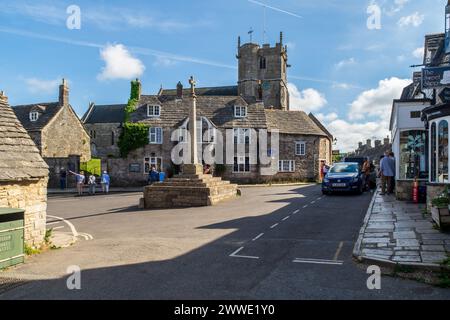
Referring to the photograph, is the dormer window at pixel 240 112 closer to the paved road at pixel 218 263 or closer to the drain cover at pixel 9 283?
the paved road at pixel 218 263

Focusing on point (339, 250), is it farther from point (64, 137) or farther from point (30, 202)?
point (64, 137)

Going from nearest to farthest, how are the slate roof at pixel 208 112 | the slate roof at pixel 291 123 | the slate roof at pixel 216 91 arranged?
the slate roof at pixel 208 112 < the slate roof at pixel 291 123 < the slate roof at pixel 216 91

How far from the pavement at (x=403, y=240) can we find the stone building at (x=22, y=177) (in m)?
7.12

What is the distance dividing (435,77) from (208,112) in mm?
29414

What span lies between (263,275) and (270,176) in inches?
1258

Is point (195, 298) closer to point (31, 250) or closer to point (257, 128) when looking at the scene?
point (31, 250)

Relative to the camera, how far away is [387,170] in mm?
17312

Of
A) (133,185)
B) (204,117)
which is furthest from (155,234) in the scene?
(204,117)

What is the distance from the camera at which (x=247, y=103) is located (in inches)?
1588

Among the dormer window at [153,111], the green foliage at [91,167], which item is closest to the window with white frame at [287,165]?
the dormer window at [153,111]

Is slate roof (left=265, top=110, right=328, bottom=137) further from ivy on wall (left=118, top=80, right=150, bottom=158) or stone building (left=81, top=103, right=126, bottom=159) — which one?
stone building (left=81, top=103, right=126, bottom=159)

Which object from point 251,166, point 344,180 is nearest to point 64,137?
point 251,166

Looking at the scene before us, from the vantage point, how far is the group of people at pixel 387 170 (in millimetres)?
17000

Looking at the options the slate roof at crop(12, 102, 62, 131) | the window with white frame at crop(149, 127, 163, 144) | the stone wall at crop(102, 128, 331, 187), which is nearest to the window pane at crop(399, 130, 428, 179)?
the stone wall at crop(102, 128, 331, 187)
